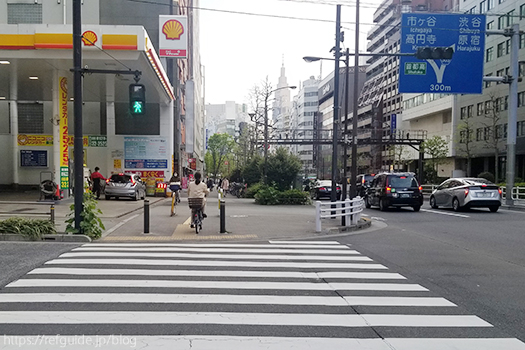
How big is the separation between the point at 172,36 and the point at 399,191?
706 inches

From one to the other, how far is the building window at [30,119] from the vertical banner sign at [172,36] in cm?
1014

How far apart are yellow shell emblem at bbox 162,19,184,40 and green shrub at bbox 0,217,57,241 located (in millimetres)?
20494

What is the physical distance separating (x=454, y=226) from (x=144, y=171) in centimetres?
2181

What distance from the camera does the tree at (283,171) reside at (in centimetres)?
2752

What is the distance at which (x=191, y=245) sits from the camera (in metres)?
10.6

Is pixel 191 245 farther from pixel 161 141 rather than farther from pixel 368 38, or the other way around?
pixel 368 38

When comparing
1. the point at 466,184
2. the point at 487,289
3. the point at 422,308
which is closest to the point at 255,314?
the point at 422,308

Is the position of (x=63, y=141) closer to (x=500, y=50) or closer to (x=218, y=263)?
(x=218, y=263)

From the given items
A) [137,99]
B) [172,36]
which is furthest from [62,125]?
[137,99]

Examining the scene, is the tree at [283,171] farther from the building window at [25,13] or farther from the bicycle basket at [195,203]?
the building window at [25,13]

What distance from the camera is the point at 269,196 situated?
26047 mm

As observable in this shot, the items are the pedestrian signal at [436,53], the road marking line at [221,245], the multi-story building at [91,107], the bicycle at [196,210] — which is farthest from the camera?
the multi-story building at [91,107]

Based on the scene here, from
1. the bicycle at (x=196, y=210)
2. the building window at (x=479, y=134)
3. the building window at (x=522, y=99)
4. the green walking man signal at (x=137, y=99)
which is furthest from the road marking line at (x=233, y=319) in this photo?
the building window at (x=479, y=134)

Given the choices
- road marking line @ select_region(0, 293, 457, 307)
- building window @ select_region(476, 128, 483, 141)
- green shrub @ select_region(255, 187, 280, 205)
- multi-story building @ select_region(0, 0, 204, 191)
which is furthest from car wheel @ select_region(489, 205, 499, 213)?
building window @ select_region(476, 128, 483, 141)
